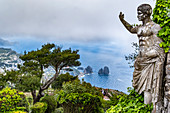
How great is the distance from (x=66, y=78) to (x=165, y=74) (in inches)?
302

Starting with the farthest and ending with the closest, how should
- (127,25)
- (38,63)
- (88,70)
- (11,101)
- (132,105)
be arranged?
1. (88,70)
2. (38,63)
3. (11,101)
4. (127,25)
5. (132,105)

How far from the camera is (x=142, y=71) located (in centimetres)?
210

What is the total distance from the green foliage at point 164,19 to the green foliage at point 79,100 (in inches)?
104

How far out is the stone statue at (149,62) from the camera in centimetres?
197

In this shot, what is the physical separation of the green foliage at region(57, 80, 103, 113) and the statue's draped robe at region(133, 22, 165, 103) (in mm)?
2090

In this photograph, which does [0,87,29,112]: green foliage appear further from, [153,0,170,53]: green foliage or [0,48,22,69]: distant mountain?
[0,48,22,69]: distant mountain

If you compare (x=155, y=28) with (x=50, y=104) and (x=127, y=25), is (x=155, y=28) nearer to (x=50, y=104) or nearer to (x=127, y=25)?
(x=127, y=25)

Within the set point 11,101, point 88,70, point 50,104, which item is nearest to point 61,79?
point 50,104

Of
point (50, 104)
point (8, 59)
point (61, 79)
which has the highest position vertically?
point (8, 59)

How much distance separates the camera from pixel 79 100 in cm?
388

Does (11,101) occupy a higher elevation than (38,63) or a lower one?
lower

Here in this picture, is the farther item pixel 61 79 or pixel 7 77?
pixel 61 79

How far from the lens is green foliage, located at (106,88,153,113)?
2.09m

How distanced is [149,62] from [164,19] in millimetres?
716
